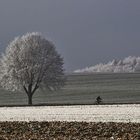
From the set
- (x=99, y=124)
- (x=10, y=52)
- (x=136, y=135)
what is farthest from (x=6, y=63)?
(x=136, y=135)

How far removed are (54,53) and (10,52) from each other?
6.97 meters

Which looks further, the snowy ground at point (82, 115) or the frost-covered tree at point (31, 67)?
the frost-covered tree at point (31, 67)

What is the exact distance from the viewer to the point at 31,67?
8838 centimetres

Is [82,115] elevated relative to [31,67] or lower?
lower

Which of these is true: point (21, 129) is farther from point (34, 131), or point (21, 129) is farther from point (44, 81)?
point (44, 81)

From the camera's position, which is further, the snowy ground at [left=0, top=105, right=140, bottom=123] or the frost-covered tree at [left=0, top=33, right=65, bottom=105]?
the frost-covered tree at [left=0, top=33, right=65, bottom=105]

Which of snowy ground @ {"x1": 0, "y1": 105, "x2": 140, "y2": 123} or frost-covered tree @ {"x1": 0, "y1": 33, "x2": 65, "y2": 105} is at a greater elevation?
frost-covered tree @ {"x1": 0, "y1": 33, "x2": 65, "y2": 105}

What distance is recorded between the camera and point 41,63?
89625 mm

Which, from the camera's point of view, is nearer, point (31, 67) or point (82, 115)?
point (82, 115)

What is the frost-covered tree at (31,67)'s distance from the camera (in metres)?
87.4

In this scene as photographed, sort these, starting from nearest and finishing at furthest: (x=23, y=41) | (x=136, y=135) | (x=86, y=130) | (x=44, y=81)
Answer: (x=136, y=135) < (x=86, y=130) < (x=44, y=81) < (x=23, y=41)

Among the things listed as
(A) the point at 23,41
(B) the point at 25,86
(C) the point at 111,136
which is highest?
(A) the point at 23,41

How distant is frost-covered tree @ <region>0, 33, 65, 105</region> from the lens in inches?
3442

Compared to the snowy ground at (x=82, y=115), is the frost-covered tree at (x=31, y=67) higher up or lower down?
higher up
